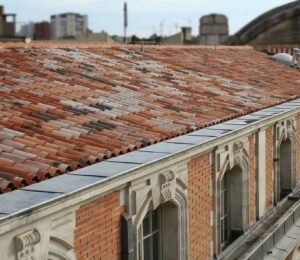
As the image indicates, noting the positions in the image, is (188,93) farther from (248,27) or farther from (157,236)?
(248,27)

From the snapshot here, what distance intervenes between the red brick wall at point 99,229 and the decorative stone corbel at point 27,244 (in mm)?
822

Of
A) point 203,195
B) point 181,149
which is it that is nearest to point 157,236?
point 203,195

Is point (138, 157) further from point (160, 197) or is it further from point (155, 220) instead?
point (155, 220)

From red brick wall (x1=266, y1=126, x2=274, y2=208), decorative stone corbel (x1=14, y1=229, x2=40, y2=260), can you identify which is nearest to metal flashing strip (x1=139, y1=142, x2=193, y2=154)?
decorative stone corbel (x1=14, y1=229, x2=40, y2=260)

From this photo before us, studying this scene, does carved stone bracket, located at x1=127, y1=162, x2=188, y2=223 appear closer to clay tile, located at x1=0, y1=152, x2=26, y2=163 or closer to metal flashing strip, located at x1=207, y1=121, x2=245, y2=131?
metal flashing strip, located at x1=207, y1=121, x2=245, y2=131

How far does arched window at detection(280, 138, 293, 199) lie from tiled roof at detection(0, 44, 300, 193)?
1.29 meters

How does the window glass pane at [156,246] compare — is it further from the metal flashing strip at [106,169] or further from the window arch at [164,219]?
the metal flashing strip at [106,169]

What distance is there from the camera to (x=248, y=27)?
3238cm

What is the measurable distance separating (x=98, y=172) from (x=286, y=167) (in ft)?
29.0

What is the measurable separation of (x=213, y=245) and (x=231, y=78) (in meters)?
6.15

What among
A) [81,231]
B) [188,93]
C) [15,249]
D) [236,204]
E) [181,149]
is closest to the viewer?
[15,249]

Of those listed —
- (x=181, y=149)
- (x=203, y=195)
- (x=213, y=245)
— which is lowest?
(x=213, y=245)

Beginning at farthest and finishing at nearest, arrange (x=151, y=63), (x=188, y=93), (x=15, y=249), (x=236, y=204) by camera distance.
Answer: (x=151, y=63) < (x=188, y=93) < (x=236, y=204) < (x=15, y=249)

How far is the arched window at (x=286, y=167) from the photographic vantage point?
→ 44.0 ft
